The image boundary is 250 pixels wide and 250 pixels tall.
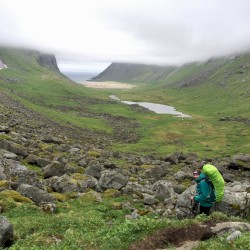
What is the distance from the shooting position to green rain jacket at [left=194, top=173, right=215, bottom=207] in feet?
80.7

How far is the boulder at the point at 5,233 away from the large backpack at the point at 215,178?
1210 centimetres

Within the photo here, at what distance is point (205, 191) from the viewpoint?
973 inches

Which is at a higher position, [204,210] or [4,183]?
[204,210]

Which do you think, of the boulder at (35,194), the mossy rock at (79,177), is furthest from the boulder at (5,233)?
the mossy rock at (79,177)

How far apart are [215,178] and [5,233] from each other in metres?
13.0

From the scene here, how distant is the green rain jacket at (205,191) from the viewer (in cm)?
2461

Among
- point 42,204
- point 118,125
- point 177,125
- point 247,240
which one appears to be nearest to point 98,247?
point 247,240

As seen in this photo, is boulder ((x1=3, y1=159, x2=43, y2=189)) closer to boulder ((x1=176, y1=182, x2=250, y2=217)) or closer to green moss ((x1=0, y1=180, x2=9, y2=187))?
green moss ((x1=0, y1=180, x2=9, y2=187))

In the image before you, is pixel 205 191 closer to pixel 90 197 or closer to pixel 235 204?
pixel 235 204

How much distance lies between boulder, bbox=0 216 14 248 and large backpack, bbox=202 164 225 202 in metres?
12.1

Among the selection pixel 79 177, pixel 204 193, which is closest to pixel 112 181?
pixel 79 177

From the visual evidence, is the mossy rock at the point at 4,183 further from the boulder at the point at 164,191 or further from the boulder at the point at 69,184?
the boulder at the point at 164,191

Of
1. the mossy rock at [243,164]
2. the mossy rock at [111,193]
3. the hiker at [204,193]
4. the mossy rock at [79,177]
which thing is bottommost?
the mossy rock at [243,164]

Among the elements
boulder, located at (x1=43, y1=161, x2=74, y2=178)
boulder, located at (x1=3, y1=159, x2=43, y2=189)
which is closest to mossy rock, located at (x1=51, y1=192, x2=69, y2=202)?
boulder, located at (x1=3, y1=159, x2=43, y2=189)
